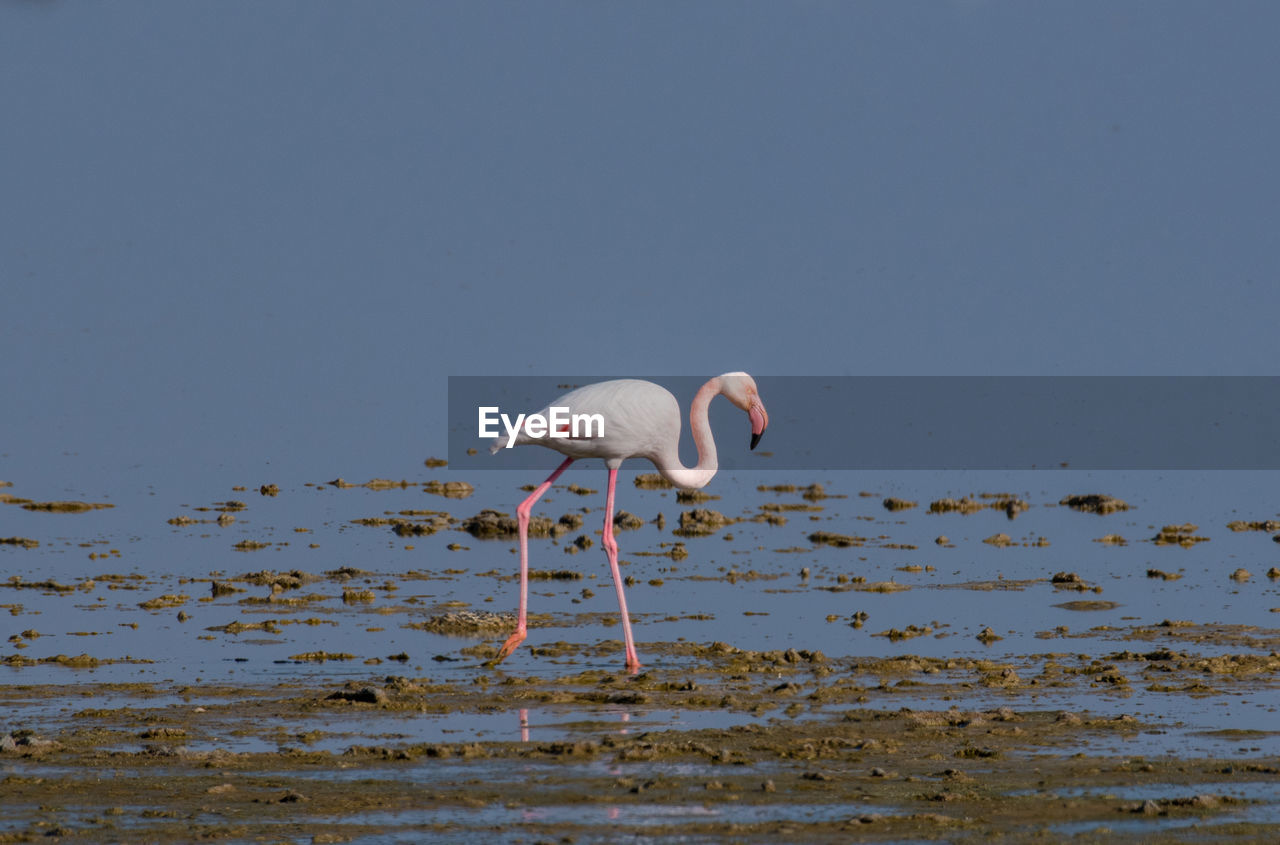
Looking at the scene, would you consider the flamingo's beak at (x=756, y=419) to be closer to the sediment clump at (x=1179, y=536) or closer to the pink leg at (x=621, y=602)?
the pink leg at (x=621, y=602)

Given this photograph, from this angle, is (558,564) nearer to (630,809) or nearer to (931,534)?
(931,534)

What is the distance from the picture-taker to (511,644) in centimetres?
1452

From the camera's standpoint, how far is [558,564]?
2045 cm

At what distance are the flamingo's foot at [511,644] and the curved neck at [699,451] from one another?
7.39ft

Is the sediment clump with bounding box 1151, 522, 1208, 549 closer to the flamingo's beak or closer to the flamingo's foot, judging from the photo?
the flamingo's beak

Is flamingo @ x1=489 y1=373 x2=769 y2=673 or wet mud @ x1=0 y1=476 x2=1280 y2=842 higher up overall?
flamingo @ x1=489 y1=373 x2=769 y2=673

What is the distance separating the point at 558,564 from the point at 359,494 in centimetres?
995

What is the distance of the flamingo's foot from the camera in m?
14.4

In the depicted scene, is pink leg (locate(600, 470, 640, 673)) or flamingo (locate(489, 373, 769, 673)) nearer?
pink leg (locate(600, 470, 640, 673))

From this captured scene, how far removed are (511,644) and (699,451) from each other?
2905 mm

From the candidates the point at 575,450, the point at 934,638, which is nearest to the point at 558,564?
the point at 575,450

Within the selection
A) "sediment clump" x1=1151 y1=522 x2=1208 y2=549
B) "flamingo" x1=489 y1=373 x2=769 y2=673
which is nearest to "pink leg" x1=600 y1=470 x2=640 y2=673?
"flamingo" x1=489 y1=373 x2=769 y2=673

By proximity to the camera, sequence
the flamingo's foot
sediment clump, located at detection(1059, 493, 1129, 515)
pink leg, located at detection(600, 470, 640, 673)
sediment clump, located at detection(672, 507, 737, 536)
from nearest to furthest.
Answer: pink leg, located at detection(600, 470, 640, 673)
the flamingo's foot
sediment clump, located at detection(672, 507, 737, 536)
sediment clump, located at detection(1059, 493, 1129, 515)

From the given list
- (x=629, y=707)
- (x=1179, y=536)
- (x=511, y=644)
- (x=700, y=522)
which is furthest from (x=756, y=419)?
(x=1179, y=536)
